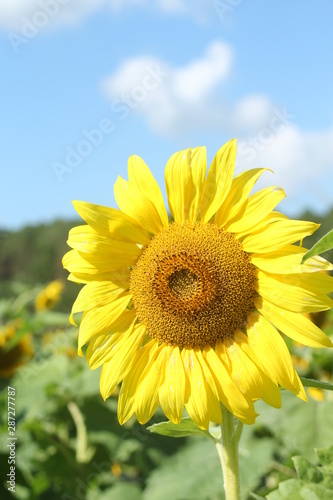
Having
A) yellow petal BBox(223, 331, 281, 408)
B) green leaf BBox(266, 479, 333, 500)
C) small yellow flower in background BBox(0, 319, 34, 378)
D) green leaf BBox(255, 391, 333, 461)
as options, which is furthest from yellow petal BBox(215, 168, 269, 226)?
small yellow flower in background BBox(0, 319, 34, 378)

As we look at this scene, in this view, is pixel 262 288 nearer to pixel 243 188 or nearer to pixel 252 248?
pixel 252 248

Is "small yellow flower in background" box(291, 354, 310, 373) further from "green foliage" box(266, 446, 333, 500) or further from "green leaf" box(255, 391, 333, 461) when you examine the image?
"green foliage" box(266, 446, 333, 500)

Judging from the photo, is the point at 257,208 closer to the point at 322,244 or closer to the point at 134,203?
the point at 134,203

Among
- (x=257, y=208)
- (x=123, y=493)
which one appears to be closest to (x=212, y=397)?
(x=257, y=208)

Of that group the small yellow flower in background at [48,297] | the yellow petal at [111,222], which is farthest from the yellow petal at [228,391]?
the small yellow flower in background at [48,297]

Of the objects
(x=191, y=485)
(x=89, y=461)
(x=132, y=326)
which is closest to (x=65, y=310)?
(x=89, y=461)
